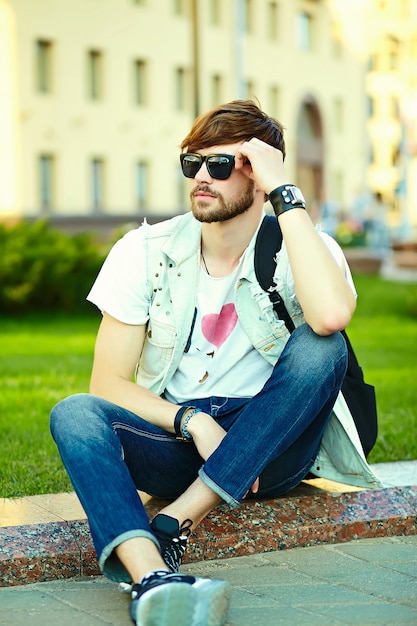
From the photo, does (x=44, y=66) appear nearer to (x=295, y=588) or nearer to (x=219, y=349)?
(x=219, y=349)

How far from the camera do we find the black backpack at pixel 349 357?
4.11 meters

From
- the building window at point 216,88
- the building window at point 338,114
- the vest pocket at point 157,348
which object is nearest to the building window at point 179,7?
the building window at point 216,88

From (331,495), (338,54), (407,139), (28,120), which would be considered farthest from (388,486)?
(338,54)

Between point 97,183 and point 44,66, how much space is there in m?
4.24

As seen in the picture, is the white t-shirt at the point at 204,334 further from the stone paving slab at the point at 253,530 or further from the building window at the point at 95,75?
the building window at the point at 95,75

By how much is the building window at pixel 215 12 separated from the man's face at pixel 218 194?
37369mm

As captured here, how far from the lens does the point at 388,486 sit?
4.57 metres

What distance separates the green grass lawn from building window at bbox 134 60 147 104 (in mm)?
21657

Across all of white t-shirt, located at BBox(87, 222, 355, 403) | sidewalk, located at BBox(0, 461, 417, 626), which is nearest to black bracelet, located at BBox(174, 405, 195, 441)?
white t-shirt, located at BBox(87, 222, 355, 403)

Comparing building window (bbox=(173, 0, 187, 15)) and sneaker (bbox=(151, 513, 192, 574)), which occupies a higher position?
building window (bbox=(173, 0, 187, 15))

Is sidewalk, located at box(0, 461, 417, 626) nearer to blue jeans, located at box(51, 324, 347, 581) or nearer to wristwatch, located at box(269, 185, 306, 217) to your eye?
blue jeans, located at box(51, 324, 347, 581)

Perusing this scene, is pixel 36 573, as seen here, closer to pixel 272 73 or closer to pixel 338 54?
pixel 272 73

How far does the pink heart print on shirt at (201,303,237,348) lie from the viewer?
411 cm

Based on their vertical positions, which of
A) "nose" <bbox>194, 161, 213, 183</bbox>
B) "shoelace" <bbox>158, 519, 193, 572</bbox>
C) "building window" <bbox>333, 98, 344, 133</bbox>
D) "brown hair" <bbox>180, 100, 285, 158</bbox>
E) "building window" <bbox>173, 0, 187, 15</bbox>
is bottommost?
"shoelace" <bbox>158, 519, 193, 572</bbox>
